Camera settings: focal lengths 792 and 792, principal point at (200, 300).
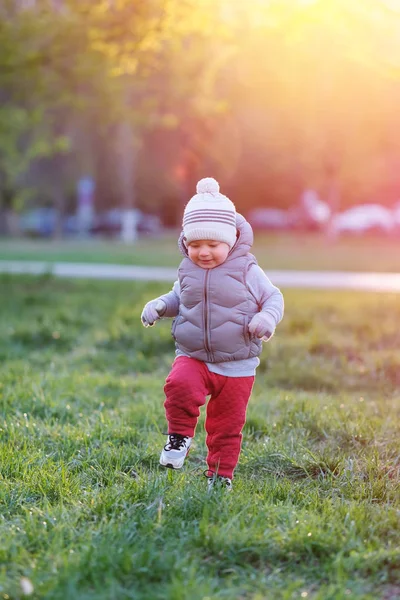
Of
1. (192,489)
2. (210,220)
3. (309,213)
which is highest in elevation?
(309,213)

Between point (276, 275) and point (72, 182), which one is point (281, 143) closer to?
point (72, 182)

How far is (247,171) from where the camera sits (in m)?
40.5

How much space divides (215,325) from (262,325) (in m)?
0.22

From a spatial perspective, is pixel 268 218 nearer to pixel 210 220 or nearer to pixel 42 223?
pixel 42 223

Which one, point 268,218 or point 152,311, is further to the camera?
point 268,218

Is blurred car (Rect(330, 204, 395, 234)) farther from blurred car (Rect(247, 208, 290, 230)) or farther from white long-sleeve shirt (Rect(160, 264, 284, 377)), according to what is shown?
white long-sleeve shirt (Rect(160, 264, 284, 377))

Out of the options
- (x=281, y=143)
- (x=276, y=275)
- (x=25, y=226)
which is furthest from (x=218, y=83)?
(x=25, y=226)

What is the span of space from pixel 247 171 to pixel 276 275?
Result: 90.1 feet

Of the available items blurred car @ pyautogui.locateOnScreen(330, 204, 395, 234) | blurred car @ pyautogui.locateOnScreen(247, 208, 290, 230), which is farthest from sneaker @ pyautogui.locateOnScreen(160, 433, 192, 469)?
blurred car @ pyautogui.locateOnScreen(247, 208, 290, 230)

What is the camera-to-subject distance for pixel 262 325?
3.28 meters

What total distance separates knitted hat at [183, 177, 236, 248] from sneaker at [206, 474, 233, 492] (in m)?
1.01

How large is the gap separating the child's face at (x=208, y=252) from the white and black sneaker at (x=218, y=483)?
913 millimetres

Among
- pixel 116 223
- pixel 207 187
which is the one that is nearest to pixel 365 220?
pixel 116 223

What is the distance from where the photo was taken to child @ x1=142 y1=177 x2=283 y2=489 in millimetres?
3389
